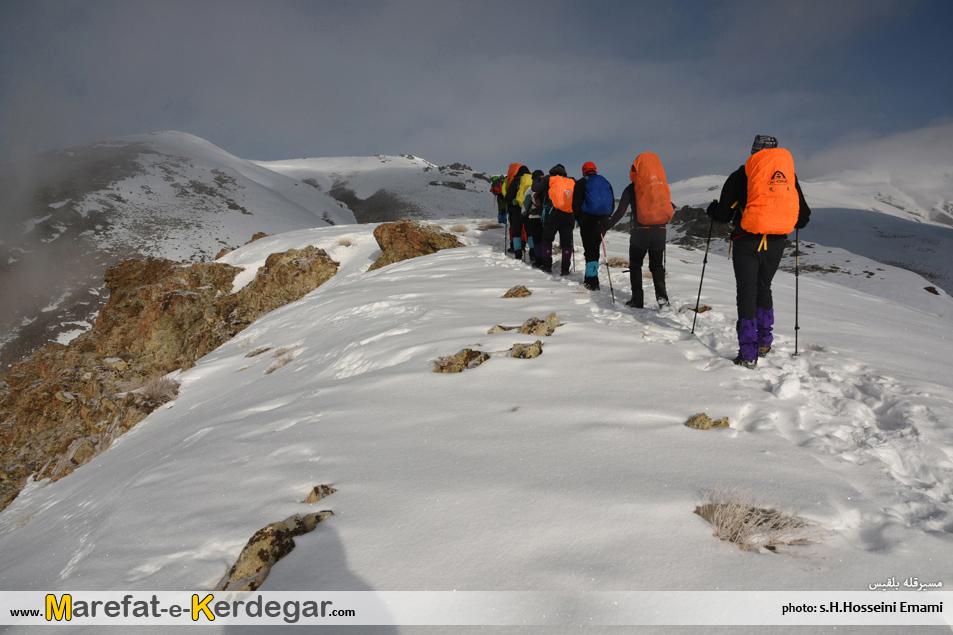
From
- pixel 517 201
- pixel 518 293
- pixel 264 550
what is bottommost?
pixel 264 550

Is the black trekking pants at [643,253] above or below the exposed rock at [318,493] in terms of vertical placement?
above

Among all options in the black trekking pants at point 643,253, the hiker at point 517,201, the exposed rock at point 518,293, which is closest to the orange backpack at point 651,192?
the black trekking pants at point 643,253

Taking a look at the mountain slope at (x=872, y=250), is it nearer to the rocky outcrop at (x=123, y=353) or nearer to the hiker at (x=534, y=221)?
the hiker at (x=534, y=221)

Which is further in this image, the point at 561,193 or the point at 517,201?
the point at 517,201

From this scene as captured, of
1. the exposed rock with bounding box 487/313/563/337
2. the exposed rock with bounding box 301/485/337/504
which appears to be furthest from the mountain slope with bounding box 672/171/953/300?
the exposed rock with bounding box 301/485/337/504

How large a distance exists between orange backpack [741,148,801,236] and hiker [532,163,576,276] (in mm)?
4572

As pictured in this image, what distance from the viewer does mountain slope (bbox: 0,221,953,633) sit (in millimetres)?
1724

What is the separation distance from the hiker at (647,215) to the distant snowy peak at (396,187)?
65454mm

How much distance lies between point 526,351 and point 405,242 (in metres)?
10.1

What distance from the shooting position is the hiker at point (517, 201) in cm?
1033

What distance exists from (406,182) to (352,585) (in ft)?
315

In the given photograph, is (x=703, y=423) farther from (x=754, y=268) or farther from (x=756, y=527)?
(x=754, y=268)

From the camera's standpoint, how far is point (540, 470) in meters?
2.38

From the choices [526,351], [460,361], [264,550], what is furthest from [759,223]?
[264,550]
